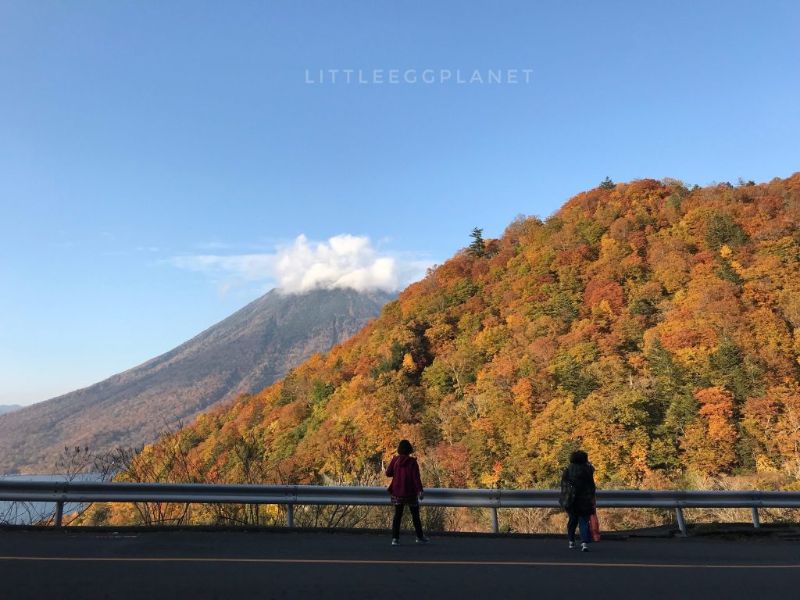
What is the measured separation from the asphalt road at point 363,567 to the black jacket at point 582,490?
56 centimetres

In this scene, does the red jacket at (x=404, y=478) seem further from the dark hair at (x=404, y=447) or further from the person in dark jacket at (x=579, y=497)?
the person in dark jacket at (x=579, y=497)

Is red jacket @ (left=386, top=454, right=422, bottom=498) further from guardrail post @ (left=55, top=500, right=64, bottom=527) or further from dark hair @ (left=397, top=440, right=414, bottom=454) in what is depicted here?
guardrail post @ (left=55, top=500, right=64, bottom=527)

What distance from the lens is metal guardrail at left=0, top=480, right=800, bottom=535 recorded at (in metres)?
8.55

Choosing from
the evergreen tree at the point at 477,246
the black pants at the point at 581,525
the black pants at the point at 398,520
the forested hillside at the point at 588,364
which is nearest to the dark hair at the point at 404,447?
the black pants at the point at 398,520

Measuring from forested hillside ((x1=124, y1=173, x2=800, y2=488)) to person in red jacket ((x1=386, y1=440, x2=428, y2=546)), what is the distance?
165 inches

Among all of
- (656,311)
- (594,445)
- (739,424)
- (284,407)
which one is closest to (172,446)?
(594,445)

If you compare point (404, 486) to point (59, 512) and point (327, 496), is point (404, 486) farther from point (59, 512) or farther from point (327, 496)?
point (59, 512)

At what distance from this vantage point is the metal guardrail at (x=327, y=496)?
336 inches

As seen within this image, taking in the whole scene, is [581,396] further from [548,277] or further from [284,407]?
[284,407]

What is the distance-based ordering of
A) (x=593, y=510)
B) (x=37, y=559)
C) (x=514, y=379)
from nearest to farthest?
1. (x=37, y=559)
2. (x=593, y=510)
3. (x=514, y=379)

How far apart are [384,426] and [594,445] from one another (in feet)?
76.4

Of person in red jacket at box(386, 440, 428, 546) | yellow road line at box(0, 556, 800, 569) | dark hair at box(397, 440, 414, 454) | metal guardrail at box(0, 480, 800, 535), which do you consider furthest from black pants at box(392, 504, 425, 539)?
yellow road line at box(0, 556, 800, 569)

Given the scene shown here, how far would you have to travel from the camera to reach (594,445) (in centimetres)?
4406

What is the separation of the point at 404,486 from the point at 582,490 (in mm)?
2483
